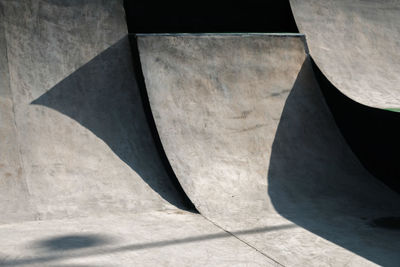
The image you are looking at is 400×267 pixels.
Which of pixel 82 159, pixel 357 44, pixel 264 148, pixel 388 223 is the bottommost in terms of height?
pixel 388 223

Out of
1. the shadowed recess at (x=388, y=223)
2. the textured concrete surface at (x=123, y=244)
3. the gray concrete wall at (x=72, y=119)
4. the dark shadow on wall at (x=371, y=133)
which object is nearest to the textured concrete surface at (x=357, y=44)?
the dark shadow on wall at (x=371, y=133)

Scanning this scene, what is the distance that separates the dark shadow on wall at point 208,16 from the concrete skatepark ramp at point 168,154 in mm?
579

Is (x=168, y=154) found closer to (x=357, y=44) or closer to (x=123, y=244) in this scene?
(x=123, y=244)

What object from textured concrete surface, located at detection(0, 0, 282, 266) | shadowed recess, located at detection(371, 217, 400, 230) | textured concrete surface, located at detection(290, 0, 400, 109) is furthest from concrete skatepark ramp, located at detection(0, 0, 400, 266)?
textured concrete surface, located at detection(290, 0, 400, 109)

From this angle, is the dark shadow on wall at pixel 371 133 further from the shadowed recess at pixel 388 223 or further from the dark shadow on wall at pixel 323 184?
the shadowed recess at pixel 388 223

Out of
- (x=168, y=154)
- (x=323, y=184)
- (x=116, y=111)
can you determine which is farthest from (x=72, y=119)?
(x=323, y=184)

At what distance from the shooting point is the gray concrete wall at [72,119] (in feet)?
16.9

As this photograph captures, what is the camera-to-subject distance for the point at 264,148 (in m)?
6.21

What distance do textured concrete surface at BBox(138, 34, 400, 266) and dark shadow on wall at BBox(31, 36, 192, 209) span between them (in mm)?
213

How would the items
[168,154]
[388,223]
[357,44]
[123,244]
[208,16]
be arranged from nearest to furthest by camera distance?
1. [123,244]
2. [388,223]
3. [168,154]
4. [208,16]
5. [357,44]

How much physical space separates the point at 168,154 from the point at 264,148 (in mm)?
1244

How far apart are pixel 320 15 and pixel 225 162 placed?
3695mm

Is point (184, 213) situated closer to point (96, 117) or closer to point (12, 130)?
point (96, 117)

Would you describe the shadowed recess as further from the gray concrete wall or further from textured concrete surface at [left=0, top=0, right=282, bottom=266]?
the gray concrete wall
